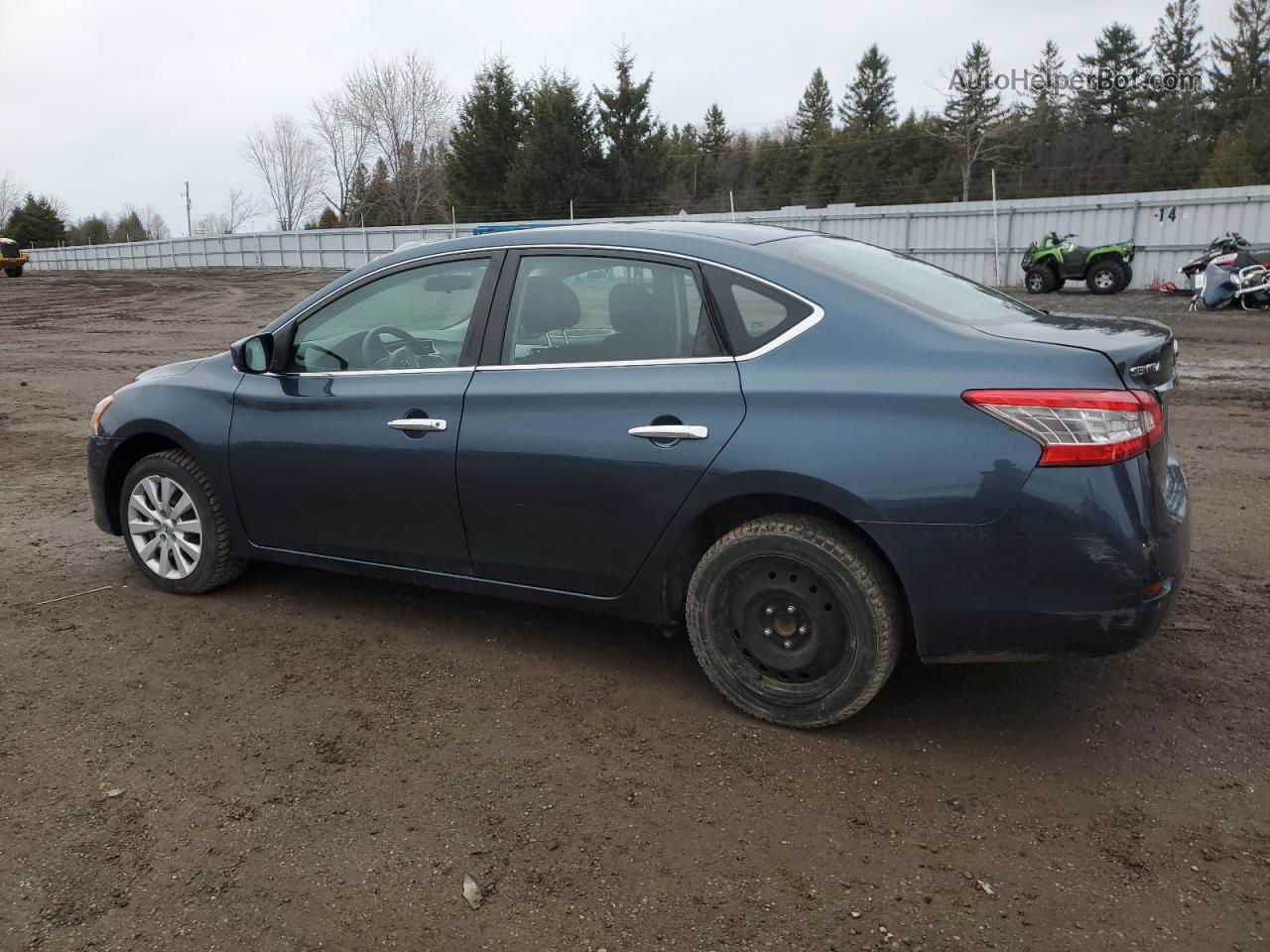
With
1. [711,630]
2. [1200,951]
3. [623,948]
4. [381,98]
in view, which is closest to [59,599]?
[711,630]

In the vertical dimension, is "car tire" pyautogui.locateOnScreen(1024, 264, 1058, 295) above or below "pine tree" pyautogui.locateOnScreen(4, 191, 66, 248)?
below

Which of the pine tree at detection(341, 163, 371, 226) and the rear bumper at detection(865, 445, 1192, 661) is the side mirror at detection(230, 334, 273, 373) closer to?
the rear bumper at detection(865, 445, 1192, 661)

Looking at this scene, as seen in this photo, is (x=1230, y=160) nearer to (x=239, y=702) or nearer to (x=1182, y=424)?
(x=1182, y=424)

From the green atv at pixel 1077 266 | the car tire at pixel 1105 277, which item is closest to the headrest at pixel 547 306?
the green atv at pixel 1077 266

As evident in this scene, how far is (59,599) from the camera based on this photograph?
4898 millimetres

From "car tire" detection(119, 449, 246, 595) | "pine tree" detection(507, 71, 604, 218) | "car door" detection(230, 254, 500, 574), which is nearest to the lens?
"car door" detection(230, 254, 500, 574)

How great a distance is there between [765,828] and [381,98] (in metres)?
67.0

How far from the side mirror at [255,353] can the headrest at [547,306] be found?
4.08ft

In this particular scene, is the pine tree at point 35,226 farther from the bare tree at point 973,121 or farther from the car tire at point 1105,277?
the car tire at point 1105,277

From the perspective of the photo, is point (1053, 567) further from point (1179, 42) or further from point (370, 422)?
point (1179, 42)

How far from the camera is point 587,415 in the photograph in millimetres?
3682

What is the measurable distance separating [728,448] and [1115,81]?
60635mm

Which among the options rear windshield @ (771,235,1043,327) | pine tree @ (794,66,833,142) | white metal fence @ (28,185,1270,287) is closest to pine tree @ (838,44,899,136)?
pine tree @ (794,66,833,142)

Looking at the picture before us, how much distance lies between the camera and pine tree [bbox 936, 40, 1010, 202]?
49.0 m
